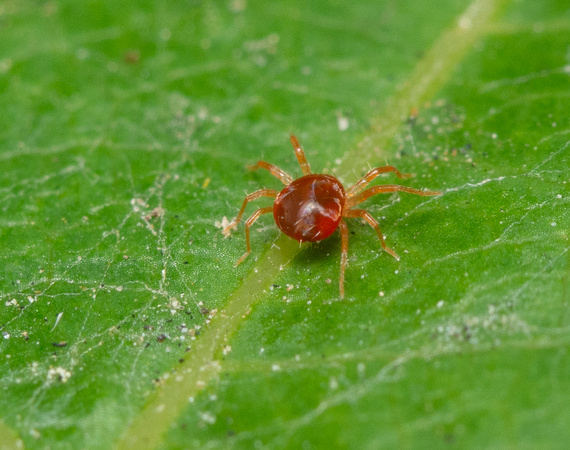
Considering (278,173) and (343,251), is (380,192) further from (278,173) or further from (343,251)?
(278,173)

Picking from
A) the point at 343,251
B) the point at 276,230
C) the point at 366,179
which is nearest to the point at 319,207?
the point at 343,251

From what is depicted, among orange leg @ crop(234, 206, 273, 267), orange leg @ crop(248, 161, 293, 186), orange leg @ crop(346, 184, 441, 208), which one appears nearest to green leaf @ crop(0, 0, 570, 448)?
orange leg @ crop(234, 206, 273, 267)

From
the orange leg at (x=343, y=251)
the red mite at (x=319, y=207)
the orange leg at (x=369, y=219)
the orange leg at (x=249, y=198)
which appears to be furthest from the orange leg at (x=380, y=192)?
the orange leg at (x=249, y=198)

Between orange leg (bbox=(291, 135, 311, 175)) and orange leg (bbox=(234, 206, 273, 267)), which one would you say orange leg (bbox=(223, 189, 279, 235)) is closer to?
orange leg (bbox=(234, 206, 273, 267))

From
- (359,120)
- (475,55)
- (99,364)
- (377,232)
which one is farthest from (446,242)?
(99,364)

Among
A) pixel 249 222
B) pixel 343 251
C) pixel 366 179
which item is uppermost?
pixel 249 222

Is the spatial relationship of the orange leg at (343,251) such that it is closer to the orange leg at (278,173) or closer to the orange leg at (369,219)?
the orange leg at (369,219)
